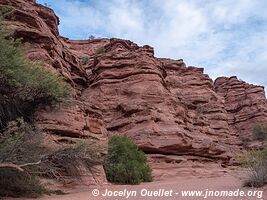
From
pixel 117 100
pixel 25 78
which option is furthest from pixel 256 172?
pixel 117 100

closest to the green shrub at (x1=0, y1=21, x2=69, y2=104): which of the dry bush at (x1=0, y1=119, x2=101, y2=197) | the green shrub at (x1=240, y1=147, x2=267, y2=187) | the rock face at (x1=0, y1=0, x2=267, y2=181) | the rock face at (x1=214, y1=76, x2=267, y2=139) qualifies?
the rock face at (x1=0, y1=0, x2=267, y2=181)

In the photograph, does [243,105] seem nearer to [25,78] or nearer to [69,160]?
[69,160]

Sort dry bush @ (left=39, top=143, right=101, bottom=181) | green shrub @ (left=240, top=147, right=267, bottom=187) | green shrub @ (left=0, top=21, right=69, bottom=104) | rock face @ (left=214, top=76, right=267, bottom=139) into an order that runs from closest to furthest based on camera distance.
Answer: green shrub @ (left=240, top=147, right=267, bottom=187), green shrub @ (left=0, top=21, right=69, bottom=104), dry bush @ (left=39, top=143, right=101, bottom=181), rock face @ (left=214, top=76, right=267, bottom=139)

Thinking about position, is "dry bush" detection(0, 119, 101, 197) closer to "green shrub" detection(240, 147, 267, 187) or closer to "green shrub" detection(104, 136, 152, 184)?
"green shrub" detection(104, 136, 152, 184)

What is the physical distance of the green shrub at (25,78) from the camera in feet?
41.5

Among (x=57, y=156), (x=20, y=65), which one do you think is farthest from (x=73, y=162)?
(x=20, y=65)

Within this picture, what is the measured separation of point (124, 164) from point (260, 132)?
3222 cm

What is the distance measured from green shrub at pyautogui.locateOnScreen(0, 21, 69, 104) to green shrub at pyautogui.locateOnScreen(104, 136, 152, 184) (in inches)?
190

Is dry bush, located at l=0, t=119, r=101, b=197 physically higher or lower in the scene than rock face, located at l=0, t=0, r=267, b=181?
lower

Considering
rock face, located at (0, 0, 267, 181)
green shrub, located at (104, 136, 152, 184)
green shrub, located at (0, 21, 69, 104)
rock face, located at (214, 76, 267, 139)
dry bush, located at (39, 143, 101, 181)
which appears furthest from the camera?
rock face, located at (214, 76, 267, 139)

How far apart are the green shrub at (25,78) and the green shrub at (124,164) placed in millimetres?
4823

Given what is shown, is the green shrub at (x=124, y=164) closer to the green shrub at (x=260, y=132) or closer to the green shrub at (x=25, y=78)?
the green shrub at (x=25, y=78)

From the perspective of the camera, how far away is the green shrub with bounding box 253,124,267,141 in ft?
147

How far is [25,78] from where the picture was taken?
13.5 m
